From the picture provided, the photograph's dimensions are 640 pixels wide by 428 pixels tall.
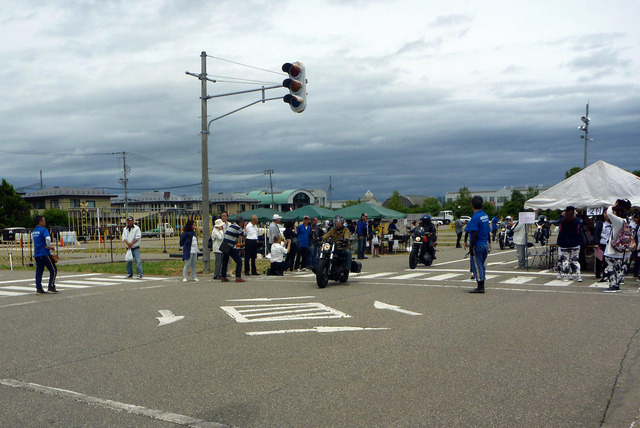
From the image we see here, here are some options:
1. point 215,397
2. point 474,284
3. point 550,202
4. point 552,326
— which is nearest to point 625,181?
point 550,202

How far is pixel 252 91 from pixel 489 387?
1415 centimetres

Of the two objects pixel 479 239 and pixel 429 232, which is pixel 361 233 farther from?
pixel 479 239

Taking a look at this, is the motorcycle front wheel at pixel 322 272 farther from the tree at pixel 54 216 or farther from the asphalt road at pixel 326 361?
the tree at pixel 54 216

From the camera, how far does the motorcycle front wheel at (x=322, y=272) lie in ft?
46.8

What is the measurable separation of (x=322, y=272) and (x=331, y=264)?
0.92 meters

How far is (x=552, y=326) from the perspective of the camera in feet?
28.9

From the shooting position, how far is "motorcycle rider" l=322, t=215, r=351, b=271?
589 inches

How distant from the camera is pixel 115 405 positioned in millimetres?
5262

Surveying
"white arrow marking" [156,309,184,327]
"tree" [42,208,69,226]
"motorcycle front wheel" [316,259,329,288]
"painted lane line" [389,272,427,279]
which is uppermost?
"tree" [42,208,69,226]

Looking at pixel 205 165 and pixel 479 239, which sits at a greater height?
pixel 205 165

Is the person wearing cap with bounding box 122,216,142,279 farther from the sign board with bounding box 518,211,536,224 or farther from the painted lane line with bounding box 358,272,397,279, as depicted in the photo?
the sign board with bounding box 518,211,536,224

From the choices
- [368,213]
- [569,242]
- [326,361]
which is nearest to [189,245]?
[569,242]

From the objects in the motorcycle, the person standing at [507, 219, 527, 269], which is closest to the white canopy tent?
the person standing at [507, 219, 527, 269]

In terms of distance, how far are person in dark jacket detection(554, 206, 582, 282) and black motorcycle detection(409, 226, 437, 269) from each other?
5430 millimetres
